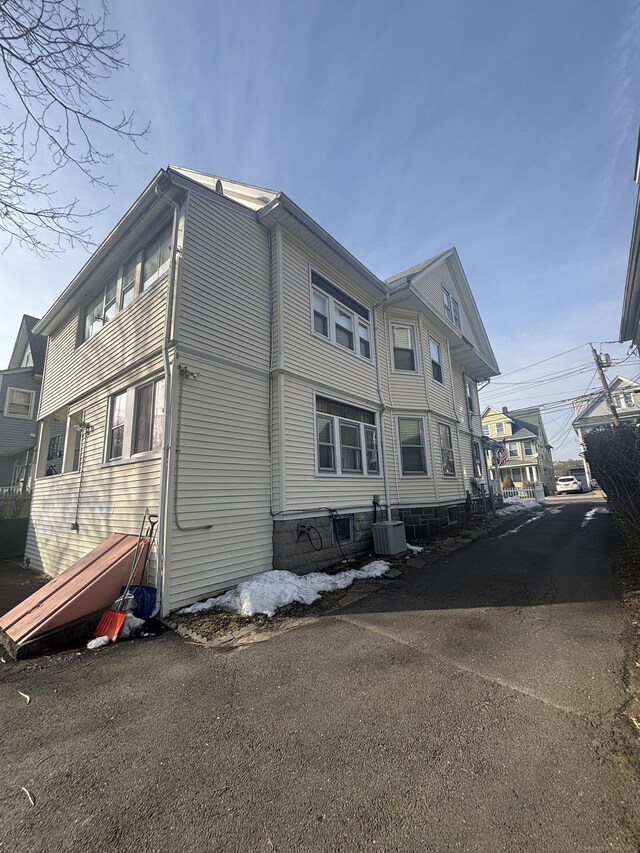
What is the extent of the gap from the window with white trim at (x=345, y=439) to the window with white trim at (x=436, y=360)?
4077 millimetres

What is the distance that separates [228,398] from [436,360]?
8938mm

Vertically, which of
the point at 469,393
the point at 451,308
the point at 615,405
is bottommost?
the point at 469,393

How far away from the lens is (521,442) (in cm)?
3781

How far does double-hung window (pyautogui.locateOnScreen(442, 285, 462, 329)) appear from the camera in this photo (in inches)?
567

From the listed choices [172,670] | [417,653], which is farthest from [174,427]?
[417,653]

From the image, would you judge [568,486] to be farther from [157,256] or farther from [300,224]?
[157,256]

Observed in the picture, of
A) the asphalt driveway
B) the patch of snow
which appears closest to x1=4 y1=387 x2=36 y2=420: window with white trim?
the patch of snow

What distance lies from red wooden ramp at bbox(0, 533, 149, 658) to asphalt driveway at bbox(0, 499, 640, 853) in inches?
17.2

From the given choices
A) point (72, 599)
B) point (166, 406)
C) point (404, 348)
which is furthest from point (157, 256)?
point (404, 348)

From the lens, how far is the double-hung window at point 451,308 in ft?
47.3

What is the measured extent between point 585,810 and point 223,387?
6285 mm

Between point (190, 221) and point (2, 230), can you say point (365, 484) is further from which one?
point (2, 230)

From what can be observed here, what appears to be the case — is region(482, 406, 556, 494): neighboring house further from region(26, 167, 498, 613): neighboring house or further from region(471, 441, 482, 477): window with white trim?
region(26, 167, 498, 613): neighboring house

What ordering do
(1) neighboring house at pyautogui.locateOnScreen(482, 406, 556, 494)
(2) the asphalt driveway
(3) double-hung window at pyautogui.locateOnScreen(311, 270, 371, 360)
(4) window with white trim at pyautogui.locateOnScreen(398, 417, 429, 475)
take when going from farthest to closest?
(1) neighboring house at pyautogui.locateOnScreen(482, 406, 556, 494), (4) window with white trim at pyautogui.locateOnScreen(398, 417, 429, 475), (3) double-hung window at pyautogui.locateOnScreen(311, 270, 371, 360), (2) the asphalt driveway
